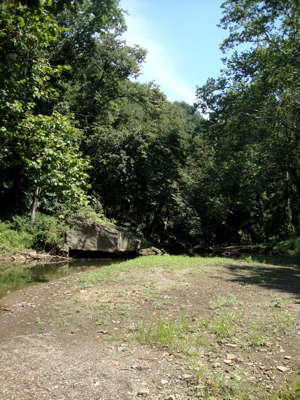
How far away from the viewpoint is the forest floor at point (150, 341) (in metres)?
4.13

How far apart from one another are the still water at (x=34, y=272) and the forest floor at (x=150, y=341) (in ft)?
6.15

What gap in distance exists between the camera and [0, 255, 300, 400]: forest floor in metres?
4.13

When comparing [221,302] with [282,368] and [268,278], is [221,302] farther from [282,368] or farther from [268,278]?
[268,278]

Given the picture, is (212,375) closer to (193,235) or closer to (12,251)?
(12,251)

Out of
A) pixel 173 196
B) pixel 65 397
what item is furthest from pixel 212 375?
pixel 173 196

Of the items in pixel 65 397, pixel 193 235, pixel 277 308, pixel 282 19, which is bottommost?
pixel 65 397

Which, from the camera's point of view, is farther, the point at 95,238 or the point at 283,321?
the point at 95,238

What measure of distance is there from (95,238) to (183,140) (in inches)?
441

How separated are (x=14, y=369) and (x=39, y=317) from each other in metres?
2.45

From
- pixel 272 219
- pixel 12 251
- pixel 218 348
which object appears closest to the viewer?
pixel 218 348

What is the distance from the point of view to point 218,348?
5.19 metres

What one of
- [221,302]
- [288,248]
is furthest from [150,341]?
[288,248]

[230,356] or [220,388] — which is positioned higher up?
[230,356]

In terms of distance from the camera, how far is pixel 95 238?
20.1 meters
